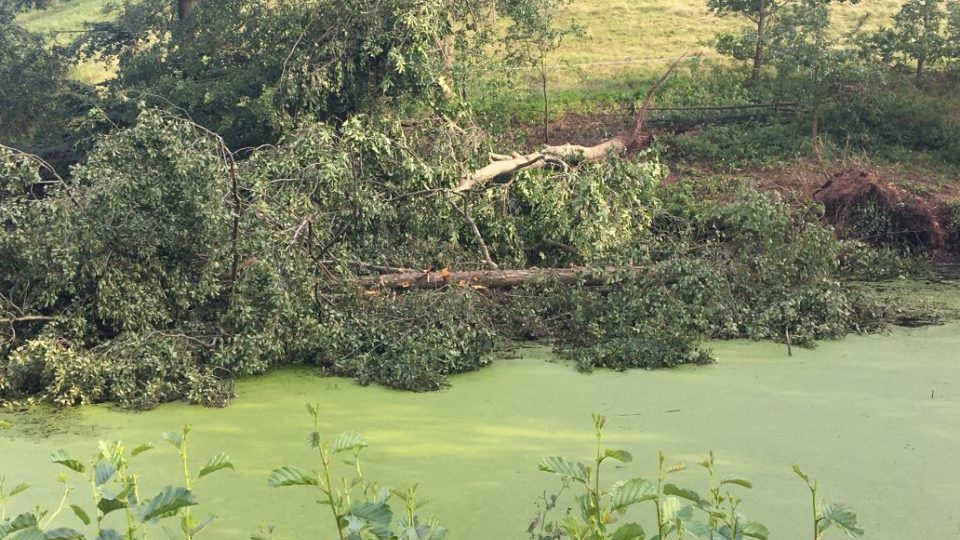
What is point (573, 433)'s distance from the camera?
5074 mm

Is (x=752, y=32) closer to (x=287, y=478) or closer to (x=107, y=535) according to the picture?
(x=287, y=478)

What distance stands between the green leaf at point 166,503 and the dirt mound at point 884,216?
8.28 metres

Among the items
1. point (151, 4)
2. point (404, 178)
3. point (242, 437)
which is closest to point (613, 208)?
point (404, 178)

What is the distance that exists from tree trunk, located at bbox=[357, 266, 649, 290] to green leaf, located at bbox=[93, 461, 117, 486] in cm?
461

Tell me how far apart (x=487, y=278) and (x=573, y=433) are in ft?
A: 8.62

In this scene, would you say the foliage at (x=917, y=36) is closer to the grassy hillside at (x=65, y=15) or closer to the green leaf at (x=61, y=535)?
the green leaf at (x=61, y=535)

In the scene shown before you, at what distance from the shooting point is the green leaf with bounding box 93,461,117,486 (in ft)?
8.38

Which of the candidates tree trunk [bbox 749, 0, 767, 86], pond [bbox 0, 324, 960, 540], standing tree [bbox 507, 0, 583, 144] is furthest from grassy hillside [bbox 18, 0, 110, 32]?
pond [bbox 0, 324, 960, 540]

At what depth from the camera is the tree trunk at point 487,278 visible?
7359 millimetres

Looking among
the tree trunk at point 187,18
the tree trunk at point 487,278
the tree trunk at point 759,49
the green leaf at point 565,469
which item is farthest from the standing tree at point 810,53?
the green leaf at point 565,469

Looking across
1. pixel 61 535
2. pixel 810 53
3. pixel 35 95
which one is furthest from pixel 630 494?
pixel 35 95

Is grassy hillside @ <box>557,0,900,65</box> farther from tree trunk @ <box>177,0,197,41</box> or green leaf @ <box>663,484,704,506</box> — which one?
green leaf @ <box>663,484,704,506</box>

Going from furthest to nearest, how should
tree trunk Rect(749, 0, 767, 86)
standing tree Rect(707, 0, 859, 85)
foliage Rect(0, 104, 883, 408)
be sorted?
tree trunk Rect(749, 0, 767, 86) < standing tree Rect(707, 0, 859, 85) < foliage Rect(0, 104, 883, 408)

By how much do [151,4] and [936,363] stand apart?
12831 millimetres
